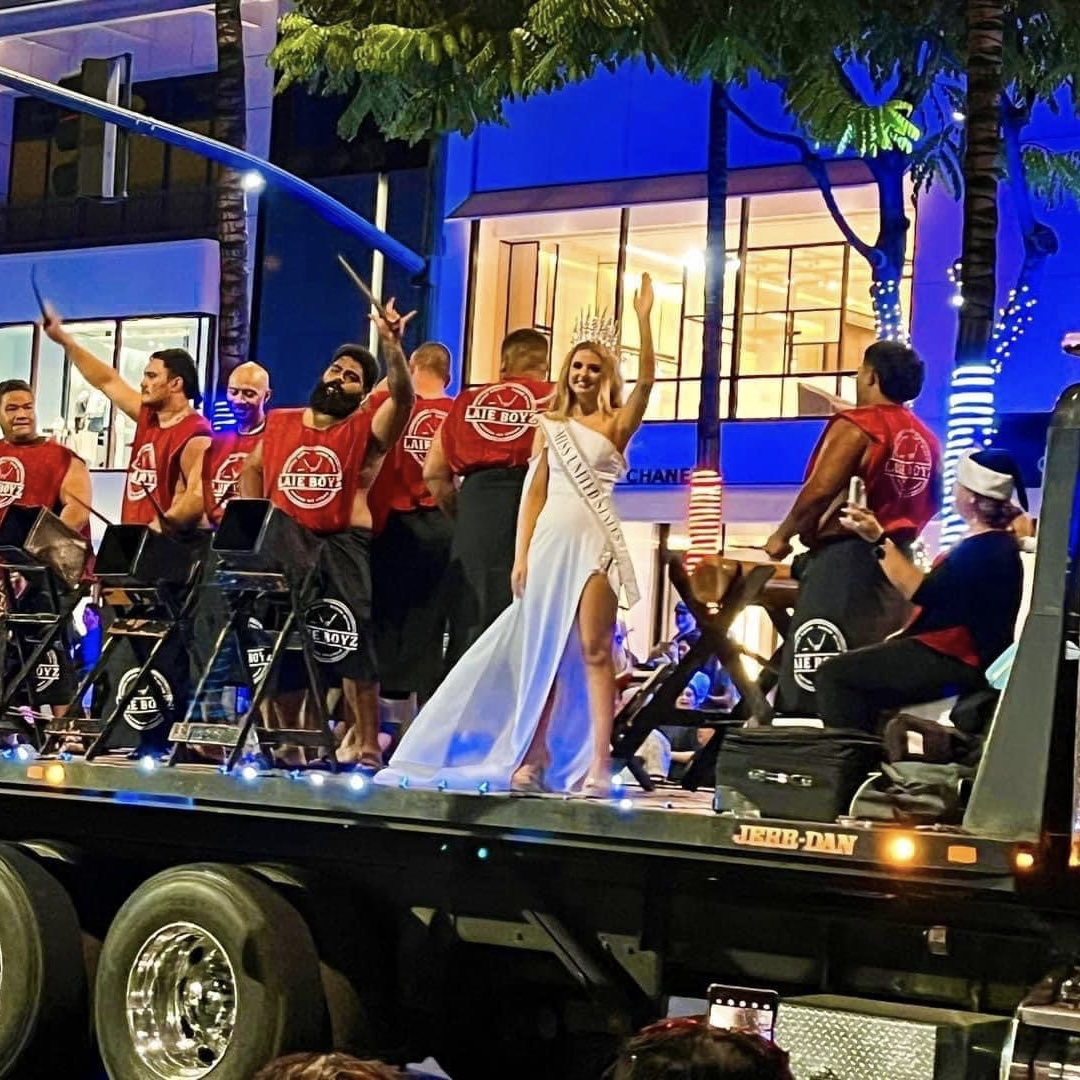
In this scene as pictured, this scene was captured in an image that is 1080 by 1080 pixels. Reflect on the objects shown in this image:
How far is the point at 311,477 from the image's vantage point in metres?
9.59

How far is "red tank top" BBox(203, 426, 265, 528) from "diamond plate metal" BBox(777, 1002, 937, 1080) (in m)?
4.31

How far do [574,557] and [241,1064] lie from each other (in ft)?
7.28

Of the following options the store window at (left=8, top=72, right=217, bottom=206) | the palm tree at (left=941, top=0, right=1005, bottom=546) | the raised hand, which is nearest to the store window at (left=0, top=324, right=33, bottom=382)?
the store window at (left=8, top=72, right=217, bottom=206)

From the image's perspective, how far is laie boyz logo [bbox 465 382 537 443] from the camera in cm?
934

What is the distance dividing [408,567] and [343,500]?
654mm

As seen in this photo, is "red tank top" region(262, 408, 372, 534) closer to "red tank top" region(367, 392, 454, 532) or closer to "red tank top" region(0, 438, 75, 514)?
"red tank top" region(367, 392, 454, 532)

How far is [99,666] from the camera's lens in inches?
365

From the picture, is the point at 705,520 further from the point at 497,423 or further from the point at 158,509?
the point at 158,509

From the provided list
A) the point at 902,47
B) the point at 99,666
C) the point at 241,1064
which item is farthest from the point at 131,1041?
the point at 902,47

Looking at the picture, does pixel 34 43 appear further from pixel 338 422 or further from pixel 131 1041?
pixel 131 1041

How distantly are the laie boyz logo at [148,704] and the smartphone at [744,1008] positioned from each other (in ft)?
12.2

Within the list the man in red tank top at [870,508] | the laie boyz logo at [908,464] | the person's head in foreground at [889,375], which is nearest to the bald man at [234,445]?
the man in red tank top at [870,508]

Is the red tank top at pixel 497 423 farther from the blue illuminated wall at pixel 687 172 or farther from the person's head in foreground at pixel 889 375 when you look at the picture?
the blue illuminated wall at pixel 687 172

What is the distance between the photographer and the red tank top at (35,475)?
35.1ft
